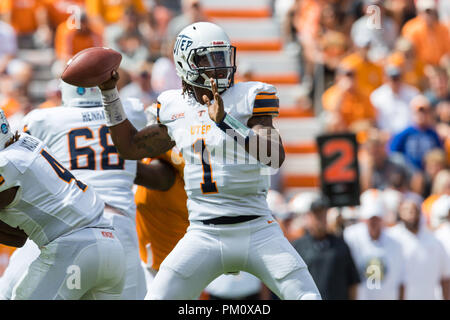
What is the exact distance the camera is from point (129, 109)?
6184mm

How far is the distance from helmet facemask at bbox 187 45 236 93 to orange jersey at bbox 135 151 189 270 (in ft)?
4.75

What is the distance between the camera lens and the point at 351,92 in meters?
10.8

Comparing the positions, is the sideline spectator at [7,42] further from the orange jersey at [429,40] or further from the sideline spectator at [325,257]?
the orange jersey at [429,40]

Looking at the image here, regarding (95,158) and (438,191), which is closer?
(95,158)

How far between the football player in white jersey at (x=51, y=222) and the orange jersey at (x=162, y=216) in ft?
4.19

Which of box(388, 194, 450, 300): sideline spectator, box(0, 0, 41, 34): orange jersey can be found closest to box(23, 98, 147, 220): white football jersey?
box(388, 194, 450, 300): sideline spectator

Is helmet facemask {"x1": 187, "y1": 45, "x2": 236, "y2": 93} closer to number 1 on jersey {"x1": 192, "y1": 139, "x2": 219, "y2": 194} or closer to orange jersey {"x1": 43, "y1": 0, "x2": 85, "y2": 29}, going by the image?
number 1 on jersey {"x1": 192, "y1": 139, "x2": 219, "y2": 194}

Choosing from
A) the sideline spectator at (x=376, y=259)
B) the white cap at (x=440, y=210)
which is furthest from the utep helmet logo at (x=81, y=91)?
the white cap at (x=440, y=210)

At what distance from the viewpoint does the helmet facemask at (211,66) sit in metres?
4.95

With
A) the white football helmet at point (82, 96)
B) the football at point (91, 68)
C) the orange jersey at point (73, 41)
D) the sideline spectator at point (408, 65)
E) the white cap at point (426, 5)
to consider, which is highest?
the white cap at point (426, 5)

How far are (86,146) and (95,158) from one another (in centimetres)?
10

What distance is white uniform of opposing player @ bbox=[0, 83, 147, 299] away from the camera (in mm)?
5930

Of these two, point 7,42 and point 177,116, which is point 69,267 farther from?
point 7,42

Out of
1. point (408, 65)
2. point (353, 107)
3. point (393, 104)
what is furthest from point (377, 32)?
point (353, 107)
